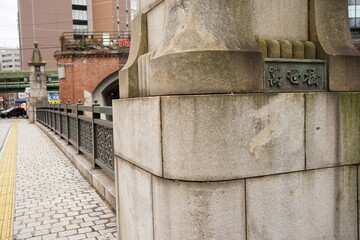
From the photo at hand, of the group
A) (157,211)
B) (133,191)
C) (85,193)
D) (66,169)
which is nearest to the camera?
(157,211)

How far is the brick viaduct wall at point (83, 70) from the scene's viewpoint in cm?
2427

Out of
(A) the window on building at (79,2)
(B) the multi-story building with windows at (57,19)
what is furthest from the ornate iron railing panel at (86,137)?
(A) the window on building at (79,2)

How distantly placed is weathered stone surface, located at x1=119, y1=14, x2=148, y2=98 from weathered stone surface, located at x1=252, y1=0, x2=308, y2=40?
111 centimetres

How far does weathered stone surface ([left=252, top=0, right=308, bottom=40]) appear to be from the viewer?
110 inches

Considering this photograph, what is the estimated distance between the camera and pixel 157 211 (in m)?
2.59

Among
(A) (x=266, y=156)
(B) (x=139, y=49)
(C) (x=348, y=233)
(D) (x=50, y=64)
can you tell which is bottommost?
(C) (x=348, y=233)

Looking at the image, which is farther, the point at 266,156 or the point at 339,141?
the point at 339,141

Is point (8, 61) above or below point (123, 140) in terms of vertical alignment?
above

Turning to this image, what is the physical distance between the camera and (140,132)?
2.82 metres

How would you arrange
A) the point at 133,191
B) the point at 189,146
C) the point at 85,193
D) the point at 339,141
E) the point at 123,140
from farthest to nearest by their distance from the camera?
1. the point at 85,193
2. the point at 123,140
3. the point at 133,191
4. the point at 339,141
5. the point at 189,146

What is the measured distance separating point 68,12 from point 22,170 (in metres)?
67.0

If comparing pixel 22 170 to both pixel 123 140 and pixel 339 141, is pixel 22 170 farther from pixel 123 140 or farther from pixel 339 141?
pixel 339 141

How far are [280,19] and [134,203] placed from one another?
6.64ft

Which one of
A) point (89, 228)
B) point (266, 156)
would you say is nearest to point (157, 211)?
point (266, 156)
